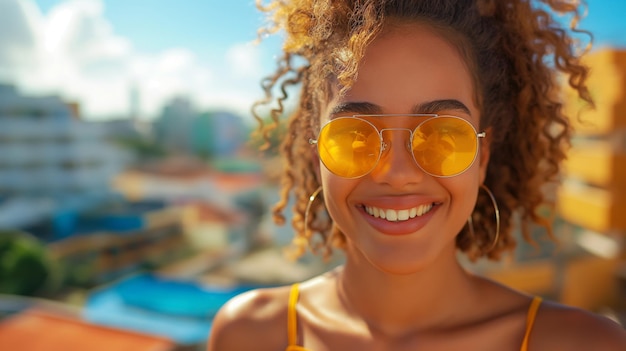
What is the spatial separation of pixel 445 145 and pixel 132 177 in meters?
42.7

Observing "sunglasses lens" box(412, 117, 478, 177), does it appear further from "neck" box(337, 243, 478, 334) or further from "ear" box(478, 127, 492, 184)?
"neck" box(337, 243, 478, 334)

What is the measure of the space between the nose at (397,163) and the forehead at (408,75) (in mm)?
58

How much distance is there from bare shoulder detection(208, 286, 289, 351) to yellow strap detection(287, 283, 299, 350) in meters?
0.02

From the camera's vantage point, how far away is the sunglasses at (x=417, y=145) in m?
1.27

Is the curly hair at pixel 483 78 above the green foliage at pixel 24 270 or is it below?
above

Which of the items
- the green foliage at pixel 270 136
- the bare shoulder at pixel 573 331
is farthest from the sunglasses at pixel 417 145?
the green foliage at pixel 270 136

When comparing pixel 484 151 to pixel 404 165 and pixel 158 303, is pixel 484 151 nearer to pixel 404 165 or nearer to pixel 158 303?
pixel 404 165

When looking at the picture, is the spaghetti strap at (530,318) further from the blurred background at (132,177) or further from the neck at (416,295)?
the blurred background at (132,177)

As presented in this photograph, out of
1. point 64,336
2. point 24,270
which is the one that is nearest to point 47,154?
point 24,270

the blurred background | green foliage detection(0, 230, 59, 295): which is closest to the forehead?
the blurred background

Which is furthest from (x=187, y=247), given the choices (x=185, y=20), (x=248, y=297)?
(x=248, y=297)

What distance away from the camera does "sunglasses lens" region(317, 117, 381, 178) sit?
129 centimetres

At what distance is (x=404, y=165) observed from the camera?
128cm

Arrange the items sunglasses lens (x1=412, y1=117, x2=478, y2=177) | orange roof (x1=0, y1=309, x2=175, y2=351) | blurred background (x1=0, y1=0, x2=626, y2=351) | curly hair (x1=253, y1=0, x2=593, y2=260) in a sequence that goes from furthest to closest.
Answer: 1. blurred background (x1=0, y1=0, x2=626, y2=351)
2. orange roof (x1=0, y1=309, x2=175, y2=351)
3. curly hair (x1=253, y1=0, x2=593, y2=260)
4. sunglasses lens (x1=412, y1=117, x2=478, y2=177)
